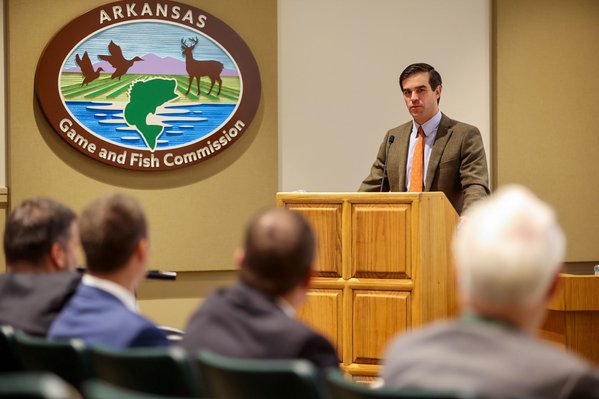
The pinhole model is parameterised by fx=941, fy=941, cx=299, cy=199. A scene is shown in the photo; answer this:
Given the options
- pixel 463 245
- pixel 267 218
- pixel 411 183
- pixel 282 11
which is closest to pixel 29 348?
pixel 267 218

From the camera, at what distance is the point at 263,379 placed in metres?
1.90

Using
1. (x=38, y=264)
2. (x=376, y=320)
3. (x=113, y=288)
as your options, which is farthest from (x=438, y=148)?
(x=113, y=288)

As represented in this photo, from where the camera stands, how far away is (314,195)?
4988mm

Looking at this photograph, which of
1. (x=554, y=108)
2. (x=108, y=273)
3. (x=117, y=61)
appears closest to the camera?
(x=108, y=273)

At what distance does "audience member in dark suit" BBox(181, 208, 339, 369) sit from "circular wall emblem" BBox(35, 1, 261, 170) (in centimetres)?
455

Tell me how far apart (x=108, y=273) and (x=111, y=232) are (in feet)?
0.40

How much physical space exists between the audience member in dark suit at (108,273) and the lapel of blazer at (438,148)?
113 inches

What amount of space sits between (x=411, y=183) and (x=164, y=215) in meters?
2.18

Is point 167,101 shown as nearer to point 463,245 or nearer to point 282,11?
point 282,11

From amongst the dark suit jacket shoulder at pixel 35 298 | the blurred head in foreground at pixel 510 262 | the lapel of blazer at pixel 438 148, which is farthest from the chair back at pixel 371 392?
the lapel of blazer at pixel 438 148

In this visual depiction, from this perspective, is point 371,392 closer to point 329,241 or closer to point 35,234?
point 35,234

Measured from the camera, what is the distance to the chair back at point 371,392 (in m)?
1.57

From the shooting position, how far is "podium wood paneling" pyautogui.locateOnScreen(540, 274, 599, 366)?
5.32 metres

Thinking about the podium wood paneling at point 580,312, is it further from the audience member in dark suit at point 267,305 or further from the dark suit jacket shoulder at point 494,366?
the dark suit jacket shoulder at point 494,366
